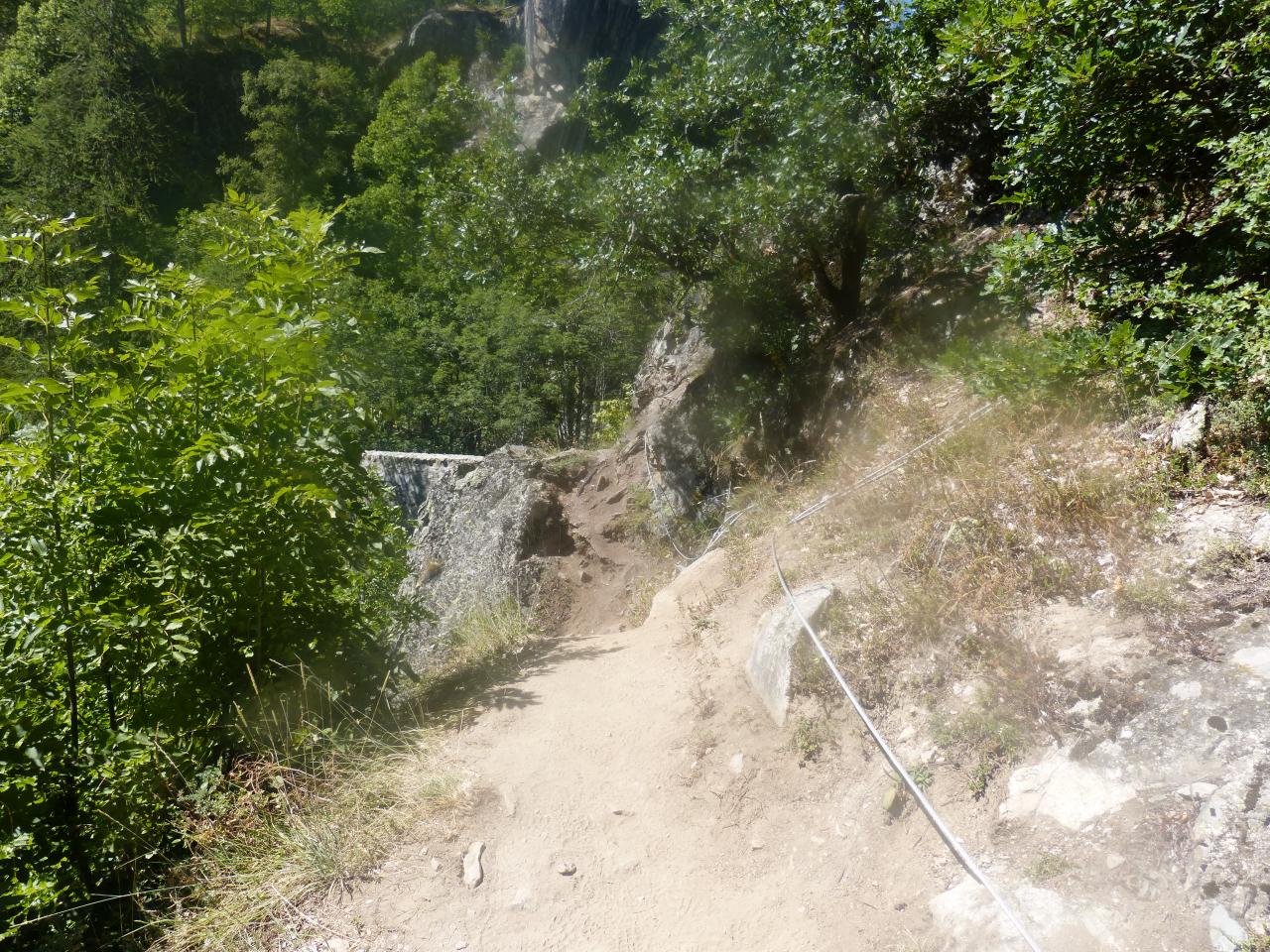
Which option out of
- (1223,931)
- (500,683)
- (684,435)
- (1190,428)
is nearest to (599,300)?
(684,435)

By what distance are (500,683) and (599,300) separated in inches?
213

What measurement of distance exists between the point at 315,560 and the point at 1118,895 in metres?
3.65

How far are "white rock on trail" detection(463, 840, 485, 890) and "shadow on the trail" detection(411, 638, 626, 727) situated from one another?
3.93 feet

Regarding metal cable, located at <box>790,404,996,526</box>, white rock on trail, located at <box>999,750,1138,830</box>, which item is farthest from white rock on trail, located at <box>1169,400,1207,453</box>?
white rock on trail, located at <box>999,750,1138,830</box>

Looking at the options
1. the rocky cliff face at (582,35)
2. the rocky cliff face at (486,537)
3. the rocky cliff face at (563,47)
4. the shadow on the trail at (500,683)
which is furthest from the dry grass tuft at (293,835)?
the rocky cliff face at (582,35)

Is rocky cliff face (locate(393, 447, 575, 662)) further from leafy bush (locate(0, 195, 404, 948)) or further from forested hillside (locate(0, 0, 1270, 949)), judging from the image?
leafy bush (locate(0, 195, 404, 948))

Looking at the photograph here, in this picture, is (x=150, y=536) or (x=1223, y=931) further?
(x=150, y=536)

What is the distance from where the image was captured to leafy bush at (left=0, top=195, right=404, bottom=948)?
11.0 ft

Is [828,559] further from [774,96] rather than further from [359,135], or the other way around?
[359,135]

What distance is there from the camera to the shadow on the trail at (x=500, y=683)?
4.99m

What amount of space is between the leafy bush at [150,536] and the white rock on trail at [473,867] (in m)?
1.29

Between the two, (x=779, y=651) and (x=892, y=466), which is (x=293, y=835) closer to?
(x=779, y=651)

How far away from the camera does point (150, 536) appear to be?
3.61 meters

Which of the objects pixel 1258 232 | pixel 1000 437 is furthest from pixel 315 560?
pixel 1258 232
